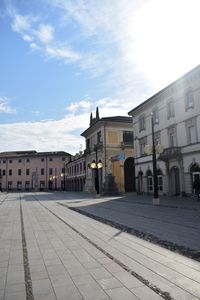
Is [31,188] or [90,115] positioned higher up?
[90,115]

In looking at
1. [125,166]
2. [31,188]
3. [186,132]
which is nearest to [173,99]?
[186,132]

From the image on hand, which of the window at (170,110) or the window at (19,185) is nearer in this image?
the window at (170,110)

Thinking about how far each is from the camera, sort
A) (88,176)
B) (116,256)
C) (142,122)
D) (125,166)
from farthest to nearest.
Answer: (88,176)
(125,166)
(142,122)
(116,256)

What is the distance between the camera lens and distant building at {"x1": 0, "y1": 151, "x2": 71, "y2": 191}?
9619 cm

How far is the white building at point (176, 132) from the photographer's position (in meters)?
26.8

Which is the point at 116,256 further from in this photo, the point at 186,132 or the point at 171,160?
the point at 171,160

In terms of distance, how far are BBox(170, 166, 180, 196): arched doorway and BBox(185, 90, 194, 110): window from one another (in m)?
6.19

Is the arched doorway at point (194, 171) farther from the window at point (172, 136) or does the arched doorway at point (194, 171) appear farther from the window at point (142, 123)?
the window at point (142, 123)

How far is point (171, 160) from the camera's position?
30281 mm

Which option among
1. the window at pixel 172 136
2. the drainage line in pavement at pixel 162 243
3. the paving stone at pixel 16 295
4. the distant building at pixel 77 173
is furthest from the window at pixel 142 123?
the paving stone at pixel 16 295

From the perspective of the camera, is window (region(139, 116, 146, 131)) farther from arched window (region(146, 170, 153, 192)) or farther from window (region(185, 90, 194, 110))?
window (region(185, 90, 194, 110))

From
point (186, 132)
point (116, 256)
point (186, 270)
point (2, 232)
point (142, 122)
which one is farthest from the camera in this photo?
point (142, 122)

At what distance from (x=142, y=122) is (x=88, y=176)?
2390 cm

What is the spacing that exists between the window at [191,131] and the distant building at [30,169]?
231ft
